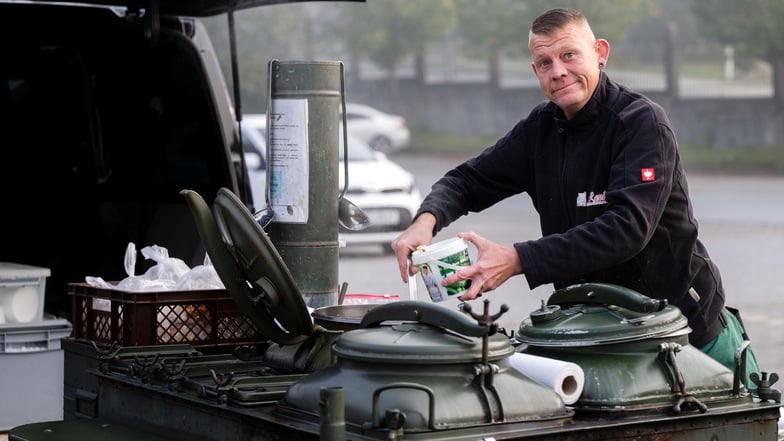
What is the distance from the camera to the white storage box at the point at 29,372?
607cm

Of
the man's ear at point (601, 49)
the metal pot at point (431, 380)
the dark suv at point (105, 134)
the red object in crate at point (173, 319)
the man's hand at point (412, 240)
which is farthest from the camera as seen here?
the dark suv at point (105, 134)

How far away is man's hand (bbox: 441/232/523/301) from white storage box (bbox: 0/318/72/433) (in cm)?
310

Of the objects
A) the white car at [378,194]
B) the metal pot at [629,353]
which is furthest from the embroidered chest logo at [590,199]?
the white car at [378,194]

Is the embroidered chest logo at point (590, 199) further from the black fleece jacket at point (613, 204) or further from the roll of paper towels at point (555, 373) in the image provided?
the roll of paper towels at point (555, 373)

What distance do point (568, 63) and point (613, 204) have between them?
1.46ft

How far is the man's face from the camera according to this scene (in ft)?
12.6

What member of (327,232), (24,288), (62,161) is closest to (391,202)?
(62,161)

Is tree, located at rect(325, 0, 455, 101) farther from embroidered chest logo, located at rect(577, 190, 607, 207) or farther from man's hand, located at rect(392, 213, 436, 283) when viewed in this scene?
embroidered chest logo, located at rect(577, 190, 607, 207)

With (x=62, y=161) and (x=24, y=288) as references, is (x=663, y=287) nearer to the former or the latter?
(x=24, y=288)

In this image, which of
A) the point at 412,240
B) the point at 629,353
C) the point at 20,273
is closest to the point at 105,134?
the point at 20,273

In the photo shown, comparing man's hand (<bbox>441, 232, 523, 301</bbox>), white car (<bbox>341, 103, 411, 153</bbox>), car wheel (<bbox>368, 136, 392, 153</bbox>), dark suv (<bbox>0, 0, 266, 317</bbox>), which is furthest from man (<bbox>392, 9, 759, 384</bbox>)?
car wheel (<bbox>368, 136, 392, 153</bbox>)

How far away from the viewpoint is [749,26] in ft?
109

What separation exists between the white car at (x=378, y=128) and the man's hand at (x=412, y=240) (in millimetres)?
30043

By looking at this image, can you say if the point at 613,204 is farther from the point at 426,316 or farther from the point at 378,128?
the point at 378,128
